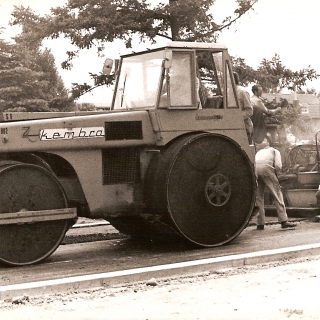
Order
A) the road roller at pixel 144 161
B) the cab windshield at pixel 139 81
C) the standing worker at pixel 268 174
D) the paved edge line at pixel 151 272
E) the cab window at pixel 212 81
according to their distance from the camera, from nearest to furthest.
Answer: the paved edge line at pixel 151 272
the road roller at pixel 144 161
the cab windshield at pixel 139 81
the cab window at pixel 212 81
the standing worker at pixel 268 174

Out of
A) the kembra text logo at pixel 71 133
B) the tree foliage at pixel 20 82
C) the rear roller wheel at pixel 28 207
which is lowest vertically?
the rear roller wheel at pixel 28 207

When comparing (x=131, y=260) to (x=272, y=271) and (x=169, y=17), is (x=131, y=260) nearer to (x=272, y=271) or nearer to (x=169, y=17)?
(x=272, y=271)

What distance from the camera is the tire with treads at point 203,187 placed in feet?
33.5

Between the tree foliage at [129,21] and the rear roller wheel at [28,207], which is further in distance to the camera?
the tree foliage at [129,21]

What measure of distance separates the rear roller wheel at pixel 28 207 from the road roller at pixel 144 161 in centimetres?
1

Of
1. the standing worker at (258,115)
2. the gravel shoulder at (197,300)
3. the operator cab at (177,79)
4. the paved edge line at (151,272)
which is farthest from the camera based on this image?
the standing worker at (258,115)

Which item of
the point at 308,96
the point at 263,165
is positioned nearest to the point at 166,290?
the point at 263,165

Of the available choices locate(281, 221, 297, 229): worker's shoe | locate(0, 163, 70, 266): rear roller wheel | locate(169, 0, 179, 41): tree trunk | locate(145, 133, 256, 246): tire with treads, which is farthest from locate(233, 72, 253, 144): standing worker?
locate(169, 0, 179, 41): tree trunk

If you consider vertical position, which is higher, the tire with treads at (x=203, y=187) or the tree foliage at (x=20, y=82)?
the tree foliage at (x=20, y=82)

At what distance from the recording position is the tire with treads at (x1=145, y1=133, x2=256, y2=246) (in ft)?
33.5

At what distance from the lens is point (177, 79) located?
10562 millimetres

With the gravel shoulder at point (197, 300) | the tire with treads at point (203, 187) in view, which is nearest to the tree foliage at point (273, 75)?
the tire with treads at point (203, 187)

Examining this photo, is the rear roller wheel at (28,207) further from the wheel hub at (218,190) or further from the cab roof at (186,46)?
the cab roof at (186,46)

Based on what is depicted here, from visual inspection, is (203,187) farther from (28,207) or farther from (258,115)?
(258,115)
